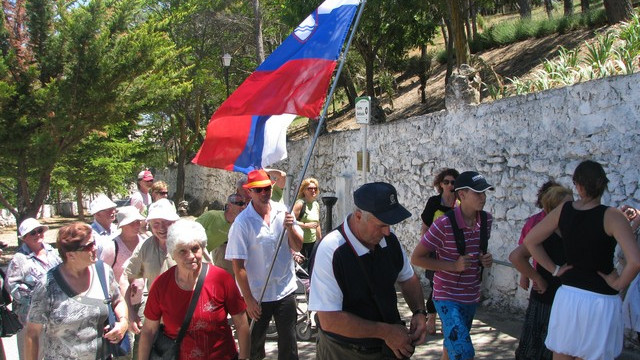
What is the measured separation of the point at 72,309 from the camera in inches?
148

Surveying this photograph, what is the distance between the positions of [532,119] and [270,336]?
3694mm

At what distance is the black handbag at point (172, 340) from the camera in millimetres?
3557

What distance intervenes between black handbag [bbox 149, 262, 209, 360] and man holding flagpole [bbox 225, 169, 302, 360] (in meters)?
1.10

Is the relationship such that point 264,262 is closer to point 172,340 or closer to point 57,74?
point 172,340

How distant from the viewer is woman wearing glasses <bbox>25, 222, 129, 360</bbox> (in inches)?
146

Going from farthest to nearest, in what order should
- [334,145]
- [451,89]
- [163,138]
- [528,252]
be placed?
[163,138] → [334,145] → [451,89] → [528,252]

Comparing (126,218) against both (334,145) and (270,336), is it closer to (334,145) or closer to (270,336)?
(270,336)

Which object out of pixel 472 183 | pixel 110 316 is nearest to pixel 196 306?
pixel 110 316

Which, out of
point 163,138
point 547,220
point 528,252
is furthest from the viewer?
point 163,138

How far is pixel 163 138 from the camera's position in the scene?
37.0m

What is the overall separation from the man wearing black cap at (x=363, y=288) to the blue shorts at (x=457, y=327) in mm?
1336

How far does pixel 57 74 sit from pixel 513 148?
10833 mm

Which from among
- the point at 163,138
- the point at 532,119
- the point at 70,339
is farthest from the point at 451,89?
the point at 163,138

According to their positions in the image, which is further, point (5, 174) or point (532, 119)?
point (5, 174)
